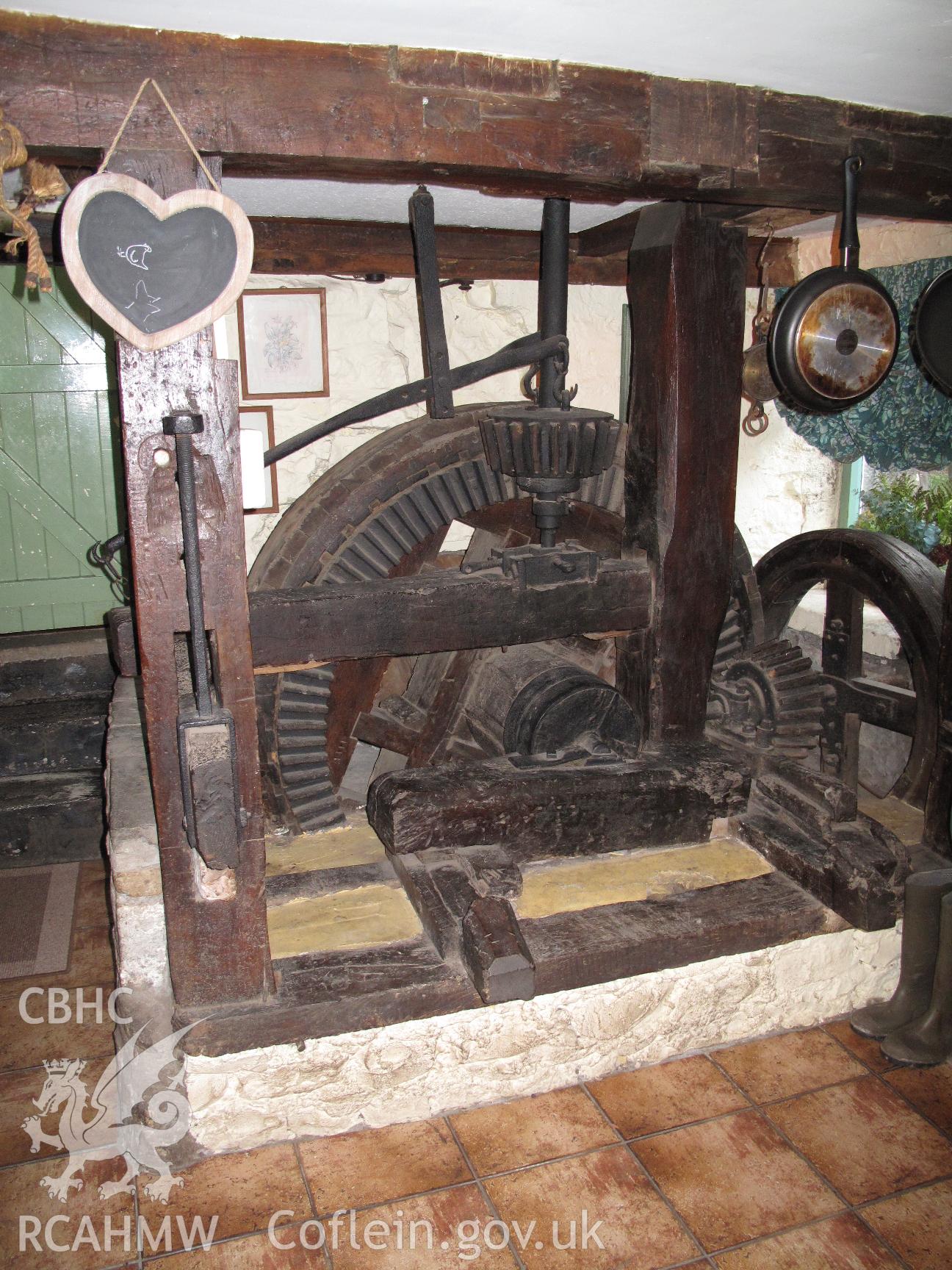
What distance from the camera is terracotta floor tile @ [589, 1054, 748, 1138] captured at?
2.19m

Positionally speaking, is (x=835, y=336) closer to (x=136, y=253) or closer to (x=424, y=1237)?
(x=136, y=253)

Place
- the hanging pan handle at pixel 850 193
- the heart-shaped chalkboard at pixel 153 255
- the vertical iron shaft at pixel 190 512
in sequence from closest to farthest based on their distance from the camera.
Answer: the heart-shaped chalkboard at pixel 153 255 < the vertical iron shaft at pixel 190 512 < the hanging pan handle at pixel 850 193

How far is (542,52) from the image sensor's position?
5.98 ft

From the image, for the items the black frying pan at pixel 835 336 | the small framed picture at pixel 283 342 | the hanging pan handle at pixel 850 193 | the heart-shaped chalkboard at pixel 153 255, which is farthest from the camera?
the small framed picture at pixel 283 342

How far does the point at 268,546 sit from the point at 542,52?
1688mm

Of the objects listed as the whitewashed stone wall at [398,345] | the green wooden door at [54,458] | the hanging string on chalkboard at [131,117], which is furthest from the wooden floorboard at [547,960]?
the green wooden door at [54,458]

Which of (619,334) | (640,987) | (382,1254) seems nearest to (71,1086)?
(382,1254)

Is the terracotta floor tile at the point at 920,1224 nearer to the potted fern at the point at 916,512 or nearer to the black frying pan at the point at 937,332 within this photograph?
the black frying pan at the point at 937,332

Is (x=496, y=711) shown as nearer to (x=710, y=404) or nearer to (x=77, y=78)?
(x=710, y=404)

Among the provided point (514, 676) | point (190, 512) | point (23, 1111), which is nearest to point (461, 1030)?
point (23, 1111)

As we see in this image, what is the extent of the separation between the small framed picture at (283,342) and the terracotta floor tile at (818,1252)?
2.93 meters

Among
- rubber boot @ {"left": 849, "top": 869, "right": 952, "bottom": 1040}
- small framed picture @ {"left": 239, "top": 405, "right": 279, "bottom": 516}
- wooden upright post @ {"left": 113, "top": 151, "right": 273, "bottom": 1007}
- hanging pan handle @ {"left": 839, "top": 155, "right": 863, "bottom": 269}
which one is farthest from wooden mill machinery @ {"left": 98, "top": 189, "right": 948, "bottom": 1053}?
small framed picture @ {"left": 239, "top": 405, "right": 279, "bottom": 516}

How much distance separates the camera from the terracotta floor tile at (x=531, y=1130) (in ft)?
6.79

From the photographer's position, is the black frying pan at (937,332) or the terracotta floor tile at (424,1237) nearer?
the terracotta floor tile at (424,1237)
